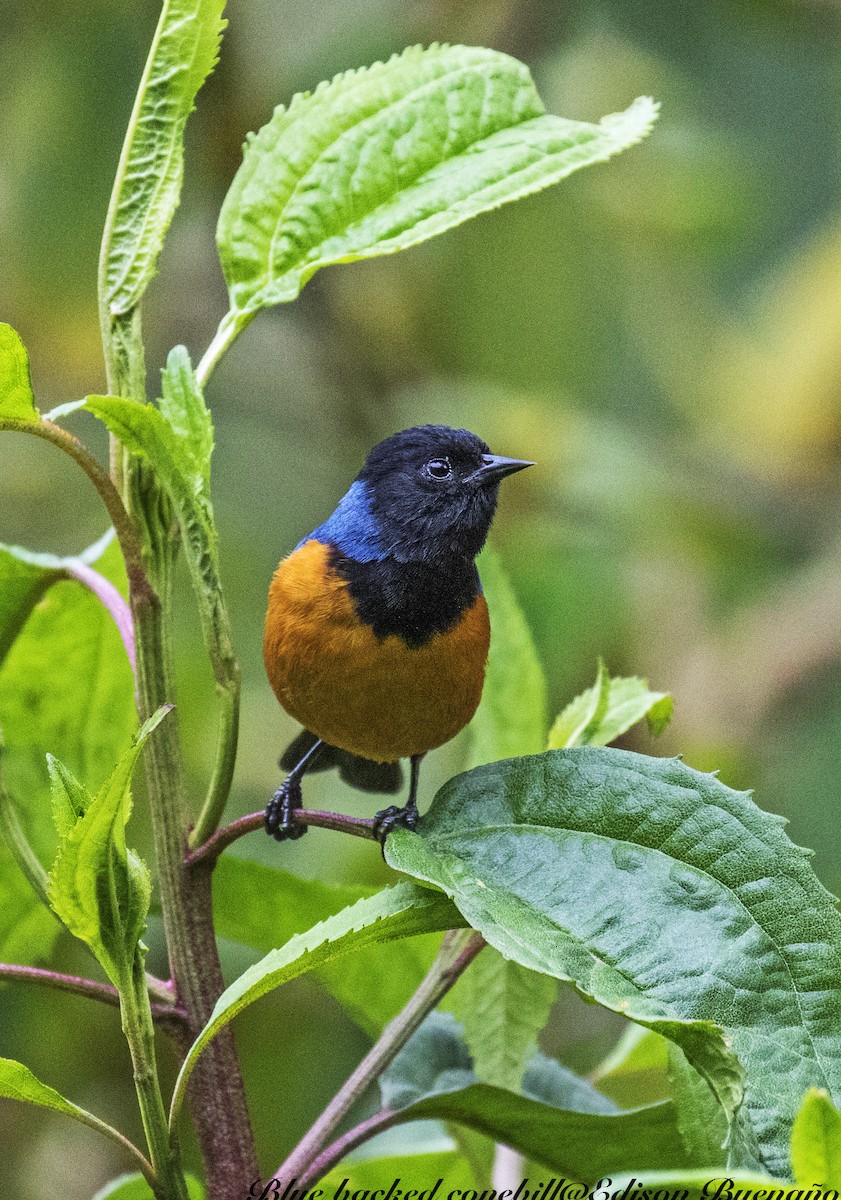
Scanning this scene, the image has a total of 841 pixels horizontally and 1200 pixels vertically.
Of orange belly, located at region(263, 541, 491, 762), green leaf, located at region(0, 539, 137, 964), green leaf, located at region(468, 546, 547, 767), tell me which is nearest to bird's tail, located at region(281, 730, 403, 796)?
orange belly, located at region(263, 541, 491, 762)

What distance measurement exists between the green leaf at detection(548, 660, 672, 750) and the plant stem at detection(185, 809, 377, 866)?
1.03ft

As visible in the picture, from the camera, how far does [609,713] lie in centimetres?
169

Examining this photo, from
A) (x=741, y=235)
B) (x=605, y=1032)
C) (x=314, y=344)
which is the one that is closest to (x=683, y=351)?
(x=741, y=235)

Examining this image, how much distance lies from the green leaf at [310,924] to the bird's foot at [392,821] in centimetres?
11

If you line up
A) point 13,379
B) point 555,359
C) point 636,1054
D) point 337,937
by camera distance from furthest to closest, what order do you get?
point 555,359, point 636,1054, point 13,379, point 337,937

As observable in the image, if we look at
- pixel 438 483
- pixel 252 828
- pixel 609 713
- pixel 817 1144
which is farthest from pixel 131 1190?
pixel 438 483

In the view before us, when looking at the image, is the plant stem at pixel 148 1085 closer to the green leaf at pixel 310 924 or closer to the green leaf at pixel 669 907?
the green leaf at pixel 669 907

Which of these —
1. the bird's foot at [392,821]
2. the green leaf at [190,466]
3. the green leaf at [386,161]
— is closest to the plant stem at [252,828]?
the bird's foot at [392,821]

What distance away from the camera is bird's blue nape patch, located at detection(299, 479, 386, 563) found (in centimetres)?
225

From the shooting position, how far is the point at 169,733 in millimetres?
1431

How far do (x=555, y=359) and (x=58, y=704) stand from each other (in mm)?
3389

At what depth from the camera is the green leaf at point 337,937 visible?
1.19 metres

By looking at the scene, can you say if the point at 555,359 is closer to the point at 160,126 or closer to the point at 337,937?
the point at 160,126

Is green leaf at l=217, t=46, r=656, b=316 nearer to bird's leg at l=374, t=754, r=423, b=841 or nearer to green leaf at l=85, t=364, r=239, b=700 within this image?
green leaf at l=85, t=364, r=239, b=700
